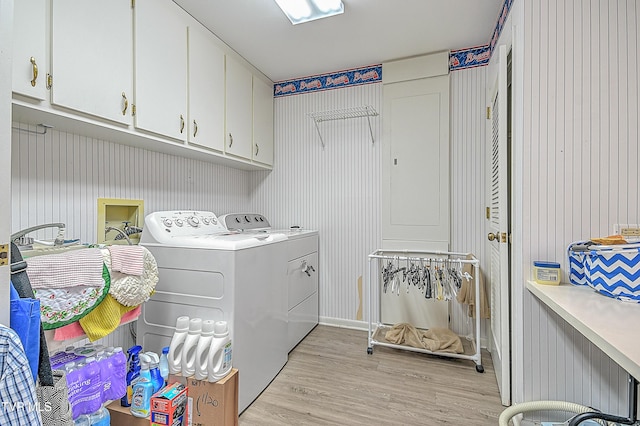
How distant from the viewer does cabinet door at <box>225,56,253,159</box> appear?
242 centimetres

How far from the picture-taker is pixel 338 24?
84.7 inches

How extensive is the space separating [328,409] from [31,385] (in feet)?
4.67

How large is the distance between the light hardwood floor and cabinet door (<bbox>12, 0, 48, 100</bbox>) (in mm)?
1797

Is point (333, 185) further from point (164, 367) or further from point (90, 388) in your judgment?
point (90, 388)

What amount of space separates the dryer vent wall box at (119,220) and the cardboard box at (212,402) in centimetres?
92

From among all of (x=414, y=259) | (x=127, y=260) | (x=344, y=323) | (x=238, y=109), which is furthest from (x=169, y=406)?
(x=238, y=109)

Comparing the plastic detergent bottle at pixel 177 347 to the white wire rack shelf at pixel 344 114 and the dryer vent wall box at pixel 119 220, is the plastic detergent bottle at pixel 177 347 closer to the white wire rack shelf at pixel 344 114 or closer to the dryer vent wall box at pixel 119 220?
the dryer vent wall box at pixel 119 220

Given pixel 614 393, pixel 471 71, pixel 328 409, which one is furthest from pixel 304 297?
pixel 471 71

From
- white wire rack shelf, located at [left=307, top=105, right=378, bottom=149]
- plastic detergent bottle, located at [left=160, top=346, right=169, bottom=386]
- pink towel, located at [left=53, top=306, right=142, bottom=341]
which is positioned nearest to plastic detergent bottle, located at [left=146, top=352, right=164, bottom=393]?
plastic detergent bottle, located at [left=160, top=346, right=169, bottom=386]

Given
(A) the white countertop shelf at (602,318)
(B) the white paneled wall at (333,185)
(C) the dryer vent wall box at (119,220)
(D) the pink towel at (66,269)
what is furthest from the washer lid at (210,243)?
(A) the white countertop shelf at (602,318)

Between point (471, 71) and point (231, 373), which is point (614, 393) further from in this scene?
point (471, 71)

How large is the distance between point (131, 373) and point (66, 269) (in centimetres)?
74

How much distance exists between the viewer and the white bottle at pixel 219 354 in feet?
4.83

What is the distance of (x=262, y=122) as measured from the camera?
9.64ft
